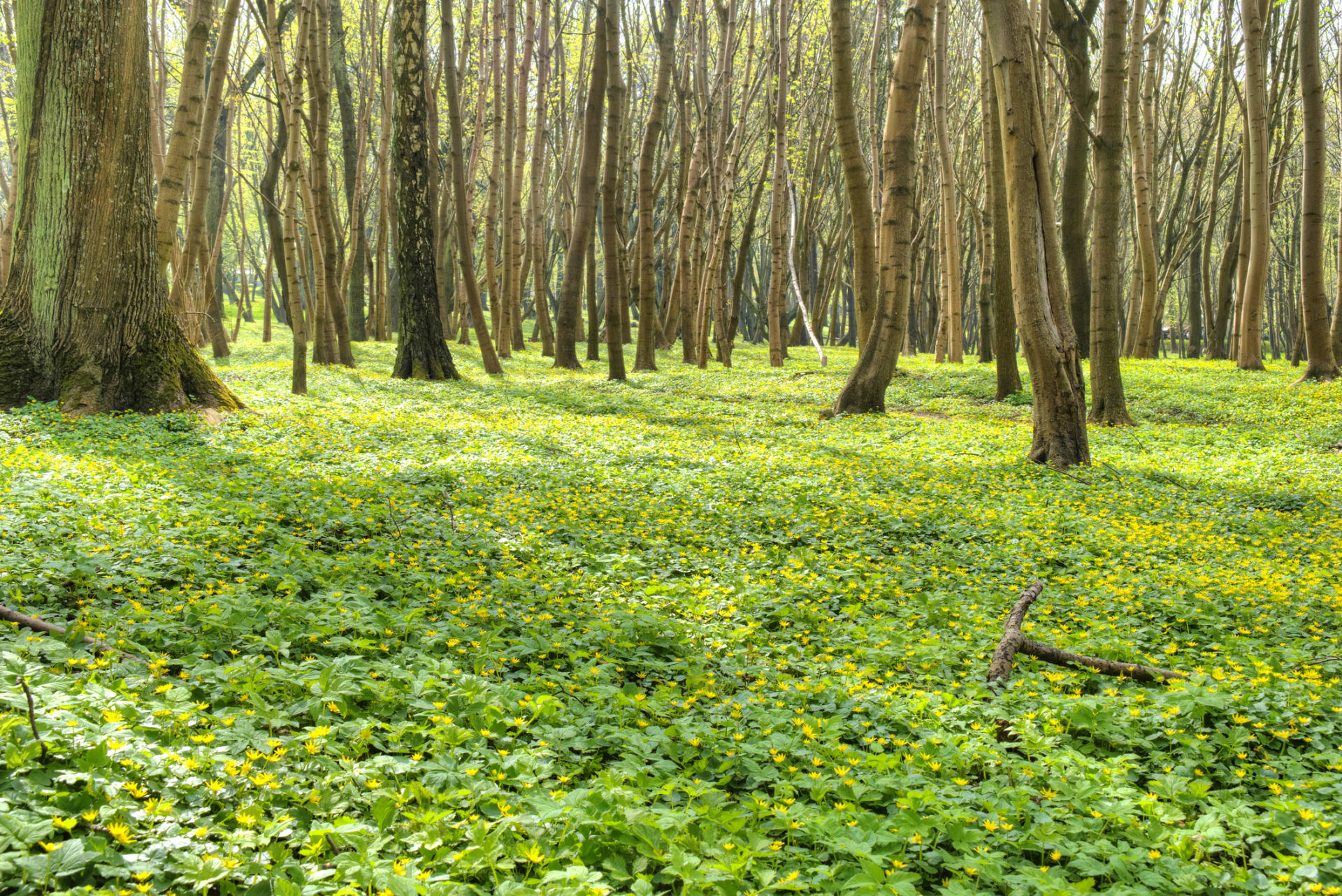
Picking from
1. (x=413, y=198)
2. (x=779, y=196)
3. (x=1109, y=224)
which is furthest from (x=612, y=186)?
(x=1109, y=224)

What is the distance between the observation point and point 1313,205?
1306 centimetres

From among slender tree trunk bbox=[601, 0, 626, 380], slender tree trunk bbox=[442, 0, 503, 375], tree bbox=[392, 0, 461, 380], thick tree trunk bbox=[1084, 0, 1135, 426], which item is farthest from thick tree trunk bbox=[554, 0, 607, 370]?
thick tree trunk bbox=[1084, 0, 1135, 426]

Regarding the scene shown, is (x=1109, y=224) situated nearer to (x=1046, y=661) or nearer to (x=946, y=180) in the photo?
(x=946, y=180)

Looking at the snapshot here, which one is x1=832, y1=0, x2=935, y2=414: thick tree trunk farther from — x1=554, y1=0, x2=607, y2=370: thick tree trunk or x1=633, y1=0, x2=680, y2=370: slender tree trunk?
x1=633, y1=0, x2=680, y2=370: slender tree trunk

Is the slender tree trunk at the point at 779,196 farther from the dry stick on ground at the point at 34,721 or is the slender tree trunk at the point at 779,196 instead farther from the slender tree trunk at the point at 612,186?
the dry stick on ground at the point at 34,721

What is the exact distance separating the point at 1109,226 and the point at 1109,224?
0.03m

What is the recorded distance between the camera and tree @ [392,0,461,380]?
13336 mm

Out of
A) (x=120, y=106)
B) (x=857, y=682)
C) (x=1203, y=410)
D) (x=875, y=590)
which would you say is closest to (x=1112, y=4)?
(x=1203, y=410)

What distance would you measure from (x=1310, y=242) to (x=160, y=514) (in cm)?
1601

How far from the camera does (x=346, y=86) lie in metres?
20.1

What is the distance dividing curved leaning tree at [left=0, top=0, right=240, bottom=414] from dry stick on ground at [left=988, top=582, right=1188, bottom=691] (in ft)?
25.5

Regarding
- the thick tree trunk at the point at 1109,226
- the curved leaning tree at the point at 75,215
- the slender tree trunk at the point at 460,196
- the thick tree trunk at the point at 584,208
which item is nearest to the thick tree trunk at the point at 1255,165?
the thick tree trunk at the point at 1109,226

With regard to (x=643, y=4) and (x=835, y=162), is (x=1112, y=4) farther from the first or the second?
(x=835, y=162)

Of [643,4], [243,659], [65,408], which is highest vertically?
[643,4]
